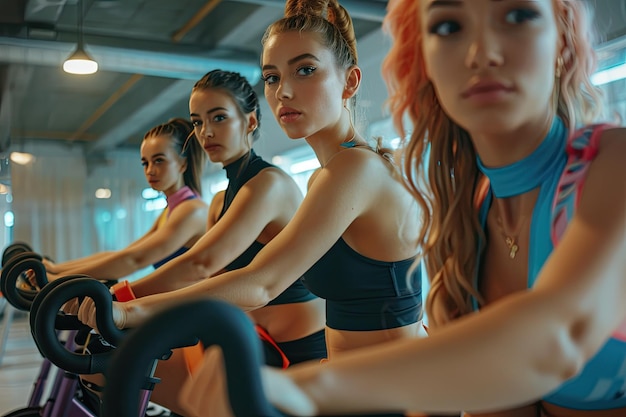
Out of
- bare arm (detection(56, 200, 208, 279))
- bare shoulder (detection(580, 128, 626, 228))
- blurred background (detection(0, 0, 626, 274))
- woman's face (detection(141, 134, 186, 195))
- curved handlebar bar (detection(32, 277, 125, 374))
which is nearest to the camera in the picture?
bare shoulder (detection(580, 128, 626, 228))

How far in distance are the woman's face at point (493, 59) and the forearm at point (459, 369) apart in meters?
0.29

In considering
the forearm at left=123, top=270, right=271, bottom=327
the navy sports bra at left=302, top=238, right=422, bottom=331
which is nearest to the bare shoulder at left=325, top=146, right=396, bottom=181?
the navy sports bra at left=302, top=238, right=422, bottom=331

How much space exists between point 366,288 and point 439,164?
0.64 m

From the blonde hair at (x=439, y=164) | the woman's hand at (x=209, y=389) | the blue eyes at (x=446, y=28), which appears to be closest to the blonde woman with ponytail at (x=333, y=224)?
the blonde hair at (x=439, y=164)

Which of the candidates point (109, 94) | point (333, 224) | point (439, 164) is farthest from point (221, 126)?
point (109, 94)

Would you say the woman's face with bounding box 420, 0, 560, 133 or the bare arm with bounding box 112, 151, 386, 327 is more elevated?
the woman's face with bounding box 420, 0, 560, 133

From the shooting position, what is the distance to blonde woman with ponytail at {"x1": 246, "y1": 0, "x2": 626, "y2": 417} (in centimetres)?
59

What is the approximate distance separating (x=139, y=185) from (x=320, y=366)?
10259 millimetres

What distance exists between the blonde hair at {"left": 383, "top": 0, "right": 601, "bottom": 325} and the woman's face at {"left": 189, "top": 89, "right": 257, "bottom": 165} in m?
1.44

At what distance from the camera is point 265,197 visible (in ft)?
6.98

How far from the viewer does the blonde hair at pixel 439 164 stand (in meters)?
1.02

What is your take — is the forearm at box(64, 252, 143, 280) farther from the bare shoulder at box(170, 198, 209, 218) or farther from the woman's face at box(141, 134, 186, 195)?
the woman's face at box(141, 134, 186, 195)

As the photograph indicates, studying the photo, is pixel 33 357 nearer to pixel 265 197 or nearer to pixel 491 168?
pixel 265 197

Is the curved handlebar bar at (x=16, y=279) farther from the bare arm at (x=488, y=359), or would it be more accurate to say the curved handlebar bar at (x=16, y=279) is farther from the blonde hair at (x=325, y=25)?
the bare arm at (x=488, y=359)
